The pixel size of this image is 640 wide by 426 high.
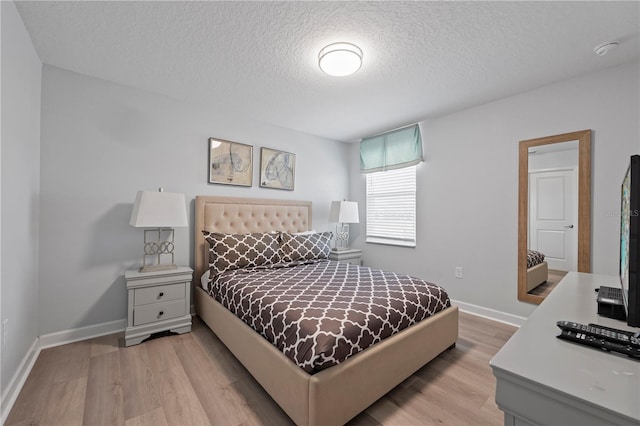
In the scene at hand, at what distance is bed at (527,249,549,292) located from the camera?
2.59 m

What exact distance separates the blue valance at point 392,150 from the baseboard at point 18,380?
4.04 meters

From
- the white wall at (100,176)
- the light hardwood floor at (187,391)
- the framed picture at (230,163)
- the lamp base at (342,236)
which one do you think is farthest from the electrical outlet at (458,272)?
the white wall at (100,176)

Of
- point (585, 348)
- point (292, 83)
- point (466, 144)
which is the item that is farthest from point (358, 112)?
point (585, 348)

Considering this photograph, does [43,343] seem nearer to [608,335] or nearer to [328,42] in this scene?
[328,42]

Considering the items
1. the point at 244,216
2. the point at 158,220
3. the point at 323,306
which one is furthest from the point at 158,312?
the point at 323,306

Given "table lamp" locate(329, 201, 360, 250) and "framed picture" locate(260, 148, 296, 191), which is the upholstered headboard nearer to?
"framed picture" locate(260, 148, 296, 191)

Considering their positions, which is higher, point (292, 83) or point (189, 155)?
point (292, 83)

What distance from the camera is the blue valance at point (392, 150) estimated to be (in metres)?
3.57

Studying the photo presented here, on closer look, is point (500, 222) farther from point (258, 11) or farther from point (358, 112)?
point (258, 11)

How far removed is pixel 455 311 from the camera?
224 centimetres

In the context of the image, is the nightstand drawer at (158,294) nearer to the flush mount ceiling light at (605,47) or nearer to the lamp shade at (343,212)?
the lamp shade at (343,212)

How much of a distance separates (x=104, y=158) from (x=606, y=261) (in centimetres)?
454

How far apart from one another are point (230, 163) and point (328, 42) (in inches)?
73.5

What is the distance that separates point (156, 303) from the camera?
2395mm
